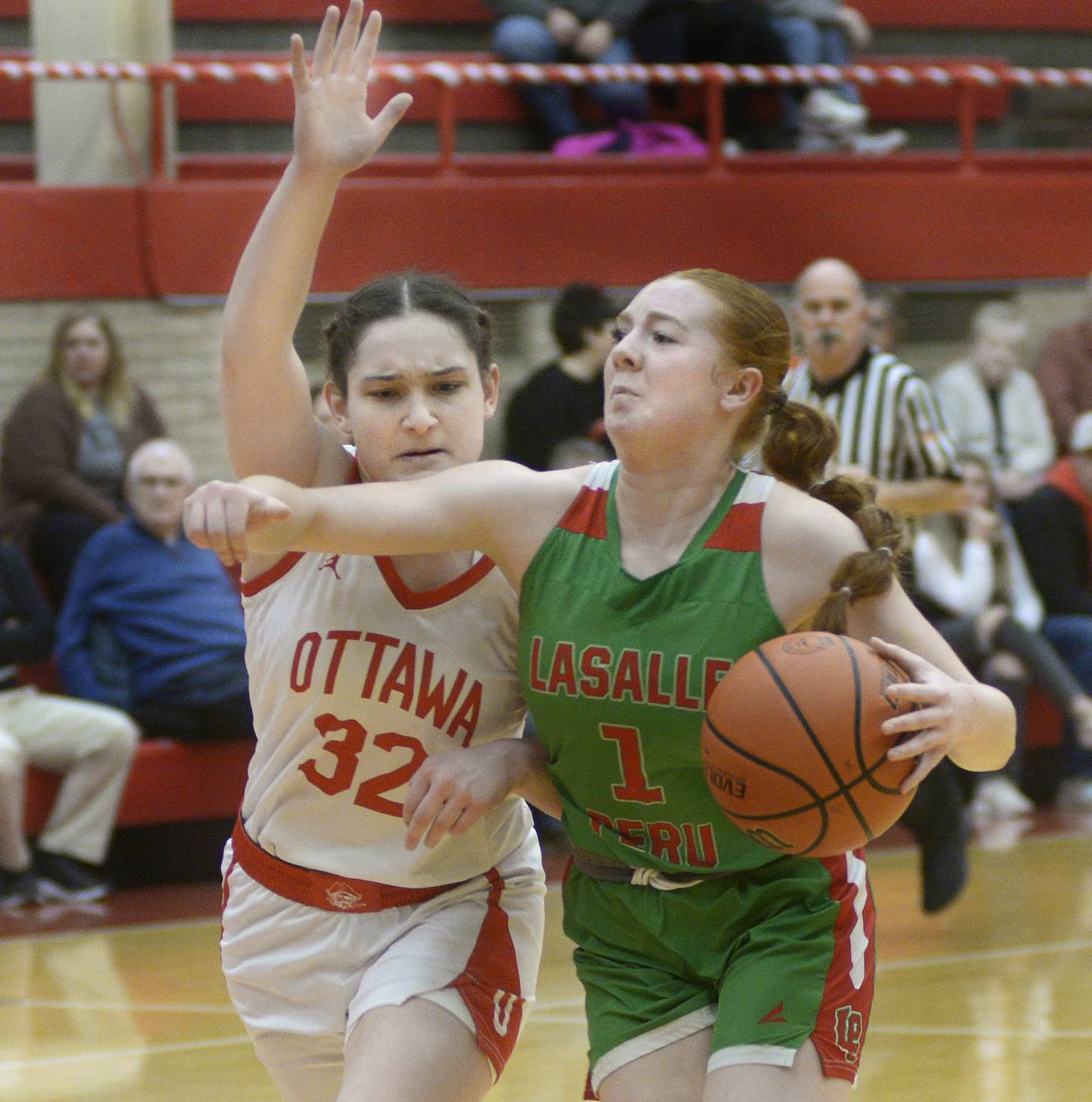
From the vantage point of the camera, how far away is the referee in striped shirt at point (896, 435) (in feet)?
18.3

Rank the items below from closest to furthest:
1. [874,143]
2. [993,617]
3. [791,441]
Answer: [791,441]
[993,617]
[874,143]

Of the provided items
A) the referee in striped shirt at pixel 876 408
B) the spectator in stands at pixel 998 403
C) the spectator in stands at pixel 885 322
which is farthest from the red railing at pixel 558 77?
the referee in striped shirt at pixel 876 408

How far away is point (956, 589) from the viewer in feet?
23.5

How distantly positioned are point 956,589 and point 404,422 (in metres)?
4.89

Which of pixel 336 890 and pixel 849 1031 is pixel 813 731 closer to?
pixel 849 1031

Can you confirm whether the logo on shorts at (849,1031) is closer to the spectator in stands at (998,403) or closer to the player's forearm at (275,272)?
the player's forearm at (275,272)

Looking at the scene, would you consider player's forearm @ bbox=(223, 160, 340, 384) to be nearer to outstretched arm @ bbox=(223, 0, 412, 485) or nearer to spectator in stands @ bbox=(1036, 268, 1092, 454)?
outstretched arm @ bbox=(223, 0, 412, 485)

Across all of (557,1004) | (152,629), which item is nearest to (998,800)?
(557,1004)

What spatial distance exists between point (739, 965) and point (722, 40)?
24.6 feet

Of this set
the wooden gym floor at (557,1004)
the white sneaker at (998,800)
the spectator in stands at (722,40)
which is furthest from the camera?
the spectator in stands at (722,40)

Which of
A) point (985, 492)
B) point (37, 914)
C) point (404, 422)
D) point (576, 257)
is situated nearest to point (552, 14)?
point (576, 257)

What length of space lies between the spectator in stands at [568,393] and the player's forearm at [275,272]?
13.8 ft

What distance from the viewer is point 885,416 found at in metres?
5.64

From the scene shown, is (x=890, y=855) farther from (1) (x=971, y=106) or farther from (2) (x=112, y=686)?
(1) (x=971, y=106)
